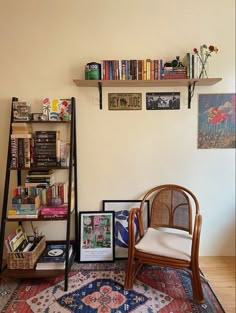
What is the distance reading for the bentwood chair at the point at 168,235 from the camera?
72.2 inches

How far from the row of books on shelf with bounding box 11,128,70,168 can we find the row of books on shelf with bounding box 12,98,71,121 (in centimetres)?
10

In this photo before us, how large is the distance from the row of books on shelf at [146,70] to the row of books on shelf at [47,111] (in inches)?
17.4

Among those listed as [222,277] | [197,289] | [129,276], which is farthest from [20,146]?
[222,277]

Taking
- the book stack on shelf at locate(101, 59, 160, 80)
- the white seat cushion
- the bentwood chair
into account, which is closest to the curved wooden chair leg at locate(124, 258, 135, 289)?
the bentwood chair

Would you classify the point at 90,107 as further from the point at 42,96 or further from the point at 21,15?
the point at 21,15

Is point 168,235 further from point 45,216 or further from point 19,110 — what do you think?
point 19,110

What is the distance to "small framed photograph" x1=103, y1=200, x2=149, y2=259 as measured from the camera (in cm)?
244

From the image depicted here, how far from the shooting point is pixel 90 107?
2361 millimetres

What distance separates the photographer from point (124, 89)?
7.69 ft

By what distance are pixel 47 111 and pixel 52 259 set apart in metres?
1.31

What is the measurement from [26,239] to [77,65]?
1.71 meters

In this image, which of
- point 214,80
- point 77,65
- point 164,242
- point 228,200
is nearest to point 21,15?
point 77,65

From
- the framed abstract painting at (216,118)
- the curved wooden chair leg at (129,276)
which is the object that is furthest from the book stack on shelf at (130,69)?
the curved wooden chair leg at (129,276)

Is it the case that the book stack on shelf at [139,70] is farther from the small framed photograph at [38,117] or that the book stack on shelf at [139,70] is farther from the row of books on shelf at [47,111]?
the small framed photograph at [38,117]
